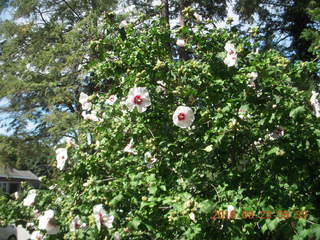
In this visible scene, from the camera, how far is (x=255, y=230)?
2146 mm

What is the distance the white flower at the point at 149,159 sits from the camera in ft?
8.10

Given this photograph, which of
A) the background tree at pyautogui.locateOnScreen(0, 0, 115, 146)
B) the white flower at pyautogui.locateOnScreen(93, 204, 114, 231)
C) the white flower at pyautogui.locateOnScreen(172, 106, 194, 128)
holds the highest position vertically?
the background tree at pyautogui.locateOnScreen(0, 0, 115, 146)

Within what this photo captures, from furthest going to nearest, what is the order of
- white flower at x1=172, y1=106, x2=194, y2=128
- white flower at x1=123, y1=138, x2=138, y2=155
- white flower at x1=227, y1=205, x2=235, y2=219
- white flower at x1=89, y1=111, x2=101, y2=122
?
white flower at x1=89, y1=111, x2=101, y2=122 < white flower at x1=123, y1=138, x2=138, y2=155 < white flower at x1=172, y1=106, x2=194, y2=128 < white flower at x1=227, y1=205, x2=235, y2=219

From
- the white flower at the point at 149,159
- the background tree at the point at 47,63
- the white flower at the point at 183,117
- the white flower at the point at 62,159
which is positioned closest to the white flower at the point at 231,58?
the white flower at the point at 183,117

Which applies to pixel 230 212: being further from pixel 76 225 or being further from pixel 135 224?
pixel 76 225

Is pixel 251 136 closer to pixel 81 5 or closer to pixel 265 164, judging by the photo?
pixel 265 164

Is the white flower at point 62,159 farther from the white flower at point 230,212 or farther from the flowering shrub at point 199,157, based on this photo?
the white flower at point 230,212

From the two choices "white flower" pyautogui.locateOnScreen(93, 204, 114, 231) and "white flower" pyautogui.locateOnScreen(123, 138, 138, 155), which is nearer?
"white flower" pyautogui.locateOnScreen(93, 204, 114, 231)

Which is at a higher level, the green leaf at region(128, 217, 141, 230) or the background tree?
the background tree

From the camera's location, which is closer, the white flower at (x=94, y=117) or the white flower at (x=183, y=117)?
the white flower at (x=183, y=117)

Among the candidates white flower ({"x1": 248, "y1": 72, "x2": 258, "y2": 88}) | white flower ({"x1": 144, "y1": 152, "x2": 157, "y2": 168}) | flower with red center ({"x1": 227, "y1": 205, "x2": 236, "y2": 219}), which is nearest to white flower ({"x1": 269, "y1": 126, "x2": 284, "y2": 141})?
white flower ({"x1": 248, "y1": 72, "x2": 258, "y2": 88})

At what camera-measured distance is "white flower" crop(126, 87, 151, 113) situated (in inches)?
91.0

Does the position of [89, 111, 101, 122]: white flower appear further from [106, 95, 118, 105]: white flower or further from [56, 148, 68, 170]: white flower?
[56, 148, 68, 170]: white flower

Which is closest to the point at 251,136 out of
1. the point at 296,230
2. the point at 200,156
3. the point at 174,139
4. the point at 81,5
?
the point at 200,156
